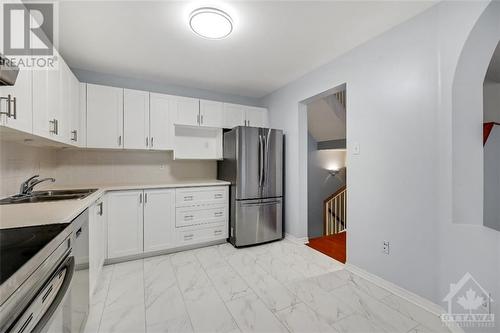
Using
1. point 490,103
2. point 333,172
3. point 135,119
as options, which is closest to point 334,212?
point 333,172

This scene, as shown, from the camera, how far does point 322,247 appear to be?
3016mm

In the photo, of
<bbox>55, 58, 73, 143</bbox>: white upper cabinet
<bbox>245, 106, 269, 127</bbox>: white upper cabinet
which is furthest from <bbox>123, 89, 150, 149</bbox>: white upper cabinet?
<bbox>245, 106, 269, 127</bbox>: white upper cabinet

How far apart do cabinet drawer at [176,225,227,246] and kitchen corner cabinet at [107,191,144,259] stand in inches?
19.1

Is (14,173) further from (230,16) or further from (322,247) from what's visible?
(322,247)

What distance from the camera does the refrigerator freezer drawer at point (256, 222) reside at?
9.91ft

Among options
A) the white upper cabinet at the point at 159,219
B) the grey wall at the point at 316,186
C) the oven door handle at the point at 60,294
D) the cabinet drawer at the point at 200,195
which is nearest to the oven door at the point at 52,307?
the oven door handle at the point at 60,294

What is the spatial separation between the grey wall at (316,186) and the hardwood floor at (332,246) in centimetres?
98

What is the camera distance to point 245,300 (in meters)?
1.83

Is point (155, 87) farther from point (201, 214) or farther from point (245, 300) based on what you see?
point (245, 300)

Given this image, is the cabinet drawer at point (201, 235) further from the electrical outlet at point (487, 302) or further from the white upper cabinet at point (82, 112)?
the electrical outlet at point (487, 302)

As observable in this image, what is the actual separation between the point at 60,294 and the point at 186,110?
2.69 metres

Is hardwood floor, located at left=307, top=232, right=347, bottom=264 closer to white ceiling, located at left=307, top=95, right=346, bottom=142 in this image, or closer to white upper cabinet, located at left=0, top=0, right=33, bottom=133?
white ceiling, located at left=307, top=95, right=346, bottom=142

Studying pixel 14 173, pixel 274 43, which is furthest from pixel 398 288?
pixel 14 173

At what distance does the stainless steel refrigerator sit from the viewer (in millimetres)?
3021
